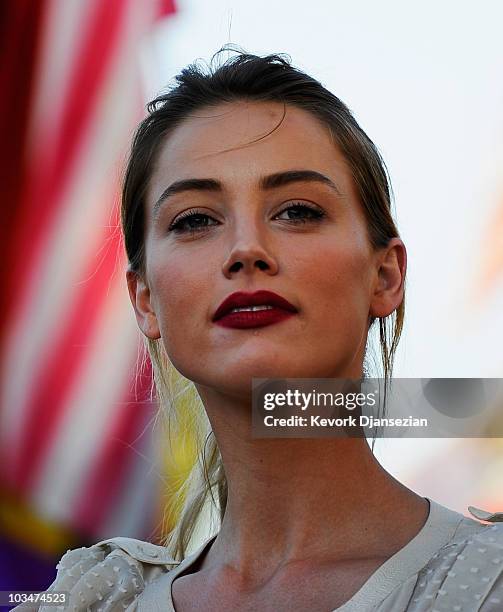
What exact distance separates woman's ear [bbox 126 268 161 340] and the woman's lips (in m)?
0.32

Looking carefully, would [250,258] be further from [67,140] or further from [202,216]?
[67,140]

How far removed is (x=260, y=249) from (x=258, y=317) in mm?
100

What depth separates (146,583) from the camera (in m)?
1.50

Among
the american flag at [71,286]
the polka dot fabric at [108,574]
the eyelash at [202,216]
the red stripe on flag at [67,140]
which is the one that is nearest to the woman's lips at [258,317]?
the eyelash at [202,216]

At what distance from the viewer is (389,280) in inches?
57.9

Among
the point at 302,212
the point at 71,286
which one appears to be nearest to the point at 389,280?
the point at 302,212

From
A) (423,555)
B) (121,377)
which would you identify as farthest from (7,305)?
(423,555)

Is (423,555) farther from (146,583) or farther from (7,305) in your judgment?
(7,305)

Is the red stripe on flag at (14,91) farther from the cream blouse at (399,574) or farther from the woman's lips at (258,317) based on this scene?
the woman's lips at (258,317)

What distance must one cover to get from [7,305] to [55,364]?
0.25 m

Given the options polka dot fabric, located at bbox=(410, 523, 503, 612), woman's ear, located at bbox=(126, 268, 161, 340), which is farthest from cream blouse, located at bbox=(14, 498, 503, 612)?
woman's ear, located at bbox=(126, 268, 161, 340)

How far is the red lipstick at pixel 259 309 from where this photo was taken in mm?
1239

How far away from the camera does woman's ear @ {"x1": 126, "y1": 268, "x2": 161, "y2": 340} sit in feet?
5.08

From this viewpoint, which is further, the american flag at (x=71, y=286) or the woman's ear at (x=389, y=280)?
the american flag at (x=71, y=286)
